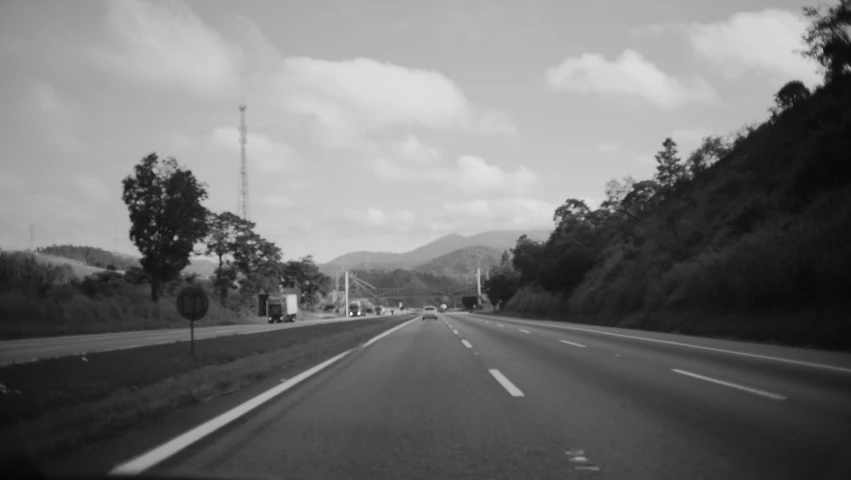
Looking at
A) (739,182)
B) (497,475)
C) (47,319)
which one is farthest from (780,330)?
(47,319)

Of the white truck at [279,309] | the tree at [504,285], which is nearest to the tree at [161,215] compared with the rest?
the white truck at [279,309]

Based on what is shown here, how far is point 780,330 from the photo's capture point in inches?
818

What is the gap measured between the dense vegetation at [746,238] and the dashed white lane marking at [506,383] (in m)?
11.3

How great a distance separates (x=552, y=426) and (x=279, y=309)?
66.9 metres

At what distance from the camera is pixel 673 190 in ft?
159

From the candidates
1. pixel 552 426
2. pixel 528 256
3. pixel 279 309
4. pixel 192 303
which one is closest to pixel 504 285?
pixel 528 256

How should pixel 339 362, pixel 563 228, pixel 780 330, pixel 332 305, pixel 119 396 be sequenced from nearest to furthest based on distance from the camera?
pixel 119 396, pixel 339 362, pixel 780 330, pixel 563 228, pixel 332 305

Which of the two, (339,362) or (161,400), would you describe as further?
(339,362)

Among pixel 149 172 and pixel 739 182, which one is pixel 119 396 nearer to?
pixel 739 182

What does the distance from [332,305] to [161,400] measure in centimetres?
14047

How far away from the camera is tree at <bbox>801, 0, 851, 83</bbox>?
28.2m

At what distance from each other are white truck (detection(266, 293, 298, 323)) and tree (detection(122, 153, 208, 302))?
19.0m

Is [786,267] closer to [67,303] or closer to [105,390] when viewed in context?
[105,390]

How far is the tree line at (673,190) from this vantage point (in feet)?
94.9
